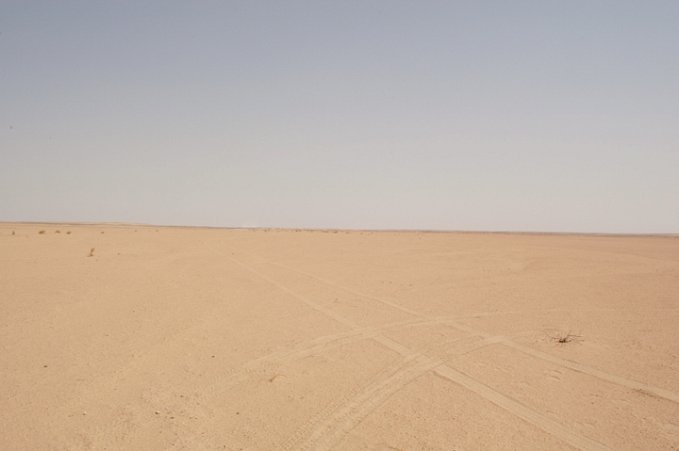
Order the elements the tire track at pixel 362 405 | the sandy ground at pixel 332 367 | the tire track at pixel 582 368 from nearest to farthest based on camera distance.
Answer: the tire track at pixel 362 405 < the sandy ground at pixel 332 367 < the tire track at pixel 582 368

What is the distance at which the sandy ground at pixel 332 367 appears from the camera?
346cm

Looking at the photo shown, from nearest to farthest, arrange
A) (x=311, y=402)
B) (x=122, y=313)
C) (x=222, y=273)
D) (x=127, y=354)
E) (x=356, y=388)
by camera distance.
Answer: (x=311, y=402)
(x=356, y=388)
(x=127, y=354)
(x=122, y=313)
(x=222, y=273)

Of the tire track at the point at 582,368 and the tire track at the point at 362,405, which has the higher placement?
the tire track at the point at 582,368

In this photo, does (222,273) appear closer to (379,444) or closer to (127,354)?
(127,354)

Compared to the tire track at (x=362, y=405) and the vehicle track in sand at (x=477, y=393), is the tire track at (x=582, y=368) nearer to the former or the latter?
the vehicle track in sand at (x=477, y=393)

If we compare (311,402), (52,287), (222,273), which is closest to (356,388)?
(311,402)

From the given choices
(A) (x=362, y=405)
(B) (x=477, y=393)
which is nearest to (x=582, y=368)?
(B) (x=477, y=393)

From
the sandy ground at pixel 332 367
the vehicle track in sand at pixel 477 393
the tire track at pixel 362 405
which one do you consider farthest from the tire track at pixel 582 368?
the tire track at pixel 362 405

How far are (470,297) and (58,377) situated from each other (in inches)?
305

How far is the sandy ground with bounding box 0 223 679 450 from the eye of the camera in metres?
3.46

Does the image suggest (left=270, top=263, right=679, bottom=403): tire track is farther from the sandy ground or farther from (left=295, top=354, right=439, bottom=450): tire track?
(left=295, top=354, right=439, bottom=450): tire track

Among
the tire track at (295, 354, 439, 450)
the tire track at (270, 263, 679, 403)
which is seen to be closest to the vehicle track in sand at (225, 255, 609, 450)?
the tire track at (295, 354, 439, 450)

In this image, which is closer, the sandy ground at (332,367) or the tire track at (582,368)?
the sandy ground at (332,367)

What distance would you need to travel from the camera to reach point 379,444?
128 inches
